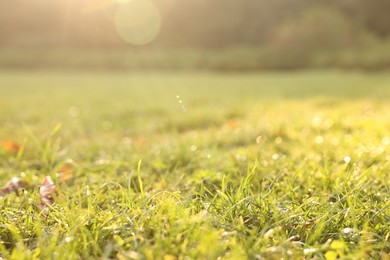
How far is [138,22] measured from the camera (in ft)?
→ 79.0

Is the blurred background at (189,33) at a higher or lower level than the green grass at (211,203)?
lower

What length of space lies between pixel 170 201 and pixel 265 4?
2381 cm

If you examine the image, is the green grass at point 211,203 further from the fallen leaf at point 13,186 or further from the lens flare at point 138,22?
the lens flare at point 138,22

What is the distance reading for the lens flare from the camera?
2373 cm

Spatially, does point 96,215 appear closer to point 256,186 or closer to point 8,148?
point 256,186

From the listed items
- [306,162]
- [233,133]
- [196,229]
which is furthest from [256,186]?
[233,133]

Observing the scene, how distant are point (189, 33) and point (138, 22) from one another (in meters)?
3.03

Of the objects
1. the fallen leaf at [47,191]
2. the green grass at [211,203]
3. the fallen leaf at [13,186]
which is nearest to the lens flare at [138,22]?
the green grass at [211,203]

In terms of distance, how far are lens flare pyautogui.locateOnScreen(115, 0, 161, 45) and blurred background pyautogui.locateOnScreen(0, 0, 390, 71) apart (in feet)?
0.18

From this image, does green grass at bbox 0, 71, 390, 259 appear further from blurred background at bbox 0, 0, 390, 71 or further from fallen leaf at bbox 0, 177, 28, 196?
blurred background at bbox 0, 0, 390, 71

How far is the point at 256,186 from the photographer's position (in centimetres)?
189

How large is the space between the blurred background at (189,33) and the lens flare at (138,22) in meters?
0.05

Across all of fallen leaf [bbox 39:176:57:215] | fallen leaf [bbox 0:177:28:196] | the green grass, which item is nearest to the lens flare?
the green grass

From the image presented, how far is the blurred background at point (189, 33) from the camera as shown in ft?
69.4
